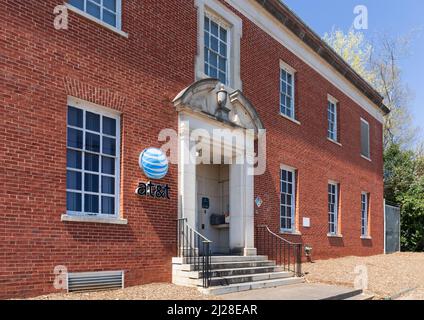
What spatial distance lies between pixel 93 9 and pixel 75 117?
2.19 m

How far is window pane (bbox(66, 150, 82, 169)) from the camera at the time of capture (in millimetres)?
8578

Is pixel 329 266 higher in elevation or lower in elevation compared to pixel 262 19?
lower

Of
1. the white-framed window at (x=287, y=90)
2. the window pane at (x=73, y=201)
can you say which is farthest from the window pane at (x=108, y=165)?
the white-framed window at (x=287, y=90)

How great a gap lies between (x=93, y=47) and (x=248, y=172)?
5610 millimetres

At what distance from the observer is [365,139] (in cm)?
2181

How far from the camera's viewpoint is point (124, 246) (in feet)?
30.2

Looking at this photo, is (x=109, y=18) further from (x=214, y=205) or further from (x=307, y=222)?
(x=307, y=222)

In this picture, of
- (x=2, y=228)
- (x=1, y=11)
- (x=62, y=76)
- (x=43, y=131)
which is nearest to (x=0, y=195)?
(x=2, y=228)

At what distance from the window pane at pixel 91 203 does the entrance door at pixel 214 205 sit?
4174 mm

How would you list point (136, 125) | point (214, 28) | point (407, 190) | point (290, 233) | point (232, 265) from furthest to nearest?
point (407, 190), point (290, 233), point (214, 28), point (232, 265), point (136, 125)

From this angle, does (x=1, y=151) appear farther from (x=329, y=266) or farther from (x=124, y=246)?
(x=329, y=266)

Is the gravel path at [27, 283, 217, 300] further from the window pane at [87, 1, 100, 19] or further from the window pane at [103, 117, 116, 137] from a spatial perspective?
the window pane at [87, 1, 100, 19]

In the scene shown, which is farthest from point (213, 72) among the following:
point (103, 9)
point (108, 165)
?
point (108, 165)

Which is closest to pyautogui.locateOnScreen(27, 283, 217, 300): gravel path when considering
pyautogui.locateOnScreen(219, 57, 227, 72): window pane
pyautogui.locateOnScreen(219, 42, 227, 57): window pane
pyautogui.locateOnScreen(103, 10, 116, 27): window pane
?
pyautogui.locateOnScreen(103, 10, 116, 27): window pane
